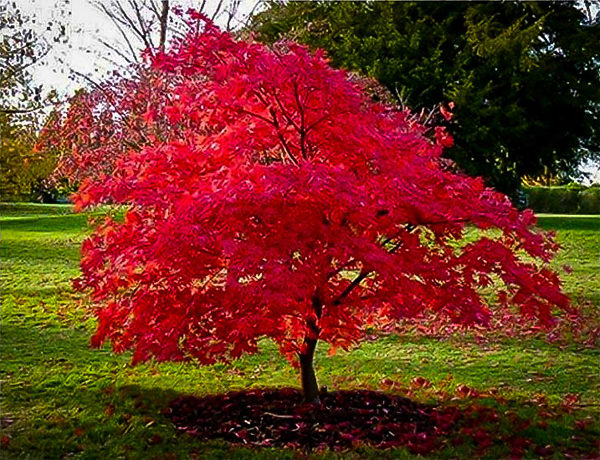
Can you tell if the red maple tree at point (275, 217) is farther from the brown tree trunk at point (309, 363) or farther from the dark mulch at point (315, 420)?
the dark mulch at point (315, 420)

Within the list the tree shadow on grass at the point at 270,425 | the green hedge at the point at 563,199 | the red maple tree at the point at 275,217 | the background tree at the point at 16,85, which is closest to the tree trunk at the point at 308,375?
the tree shadow on grass at the point at 270,425

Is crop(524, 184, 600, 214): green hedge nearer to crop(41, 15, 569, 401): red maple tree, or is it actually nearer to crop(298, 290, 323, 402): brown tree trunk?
crop(298, 290, 323, 402): brown tree trunk

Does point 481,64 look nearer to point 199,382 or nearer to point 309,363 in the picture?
point 199,382

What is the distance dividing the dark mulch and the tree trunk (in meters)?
0.07

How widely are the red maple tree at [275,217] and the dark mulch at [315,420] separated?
515 millimetres

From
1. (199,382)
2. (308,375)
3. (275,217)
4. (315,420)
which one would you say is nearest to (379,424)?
(315,420)

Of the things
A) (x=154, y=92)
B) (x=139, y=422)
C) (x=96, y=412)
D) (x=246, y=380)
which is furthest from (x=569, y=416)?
(x=154, y=92)

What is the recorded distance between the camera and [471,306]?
398cm

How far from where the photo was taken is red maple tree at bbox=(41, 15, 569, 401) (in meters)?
3.72

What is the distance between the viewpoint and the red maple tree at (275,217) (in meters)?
3.72

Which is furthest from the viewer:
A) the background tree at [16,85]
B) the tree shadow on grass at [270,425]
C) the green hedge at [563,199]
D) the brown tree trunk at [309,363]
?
the green hedge at [563,199]

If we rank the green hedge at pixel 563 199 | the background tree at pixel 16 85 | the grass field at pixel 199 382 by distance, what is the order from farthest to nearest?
the green hedge at pixel 563 199 < the background tree at pixel 16 85 < the grass field at pixel 199 382

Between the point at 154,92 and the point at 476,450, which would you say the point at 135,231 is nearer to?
Answer: the point at 476,450

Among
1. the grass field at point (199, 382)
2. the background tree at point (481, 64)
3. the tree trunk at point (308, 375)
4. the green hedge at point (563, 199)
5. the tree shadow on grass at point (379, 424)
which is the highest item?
the background tree at point (481, 64)
